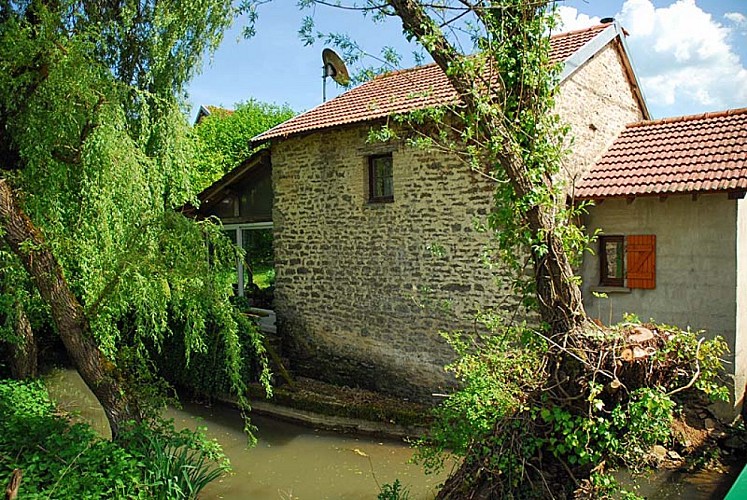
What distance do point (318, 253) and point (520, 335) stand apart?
5.93 meters

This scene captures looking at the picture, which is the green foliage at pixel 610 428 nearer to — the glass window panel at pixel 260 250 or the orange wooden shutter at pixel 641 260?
the orange wooden shutter at pixel 641 260

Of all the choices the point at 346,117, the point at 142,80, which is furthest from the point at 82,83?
the point at 346,117

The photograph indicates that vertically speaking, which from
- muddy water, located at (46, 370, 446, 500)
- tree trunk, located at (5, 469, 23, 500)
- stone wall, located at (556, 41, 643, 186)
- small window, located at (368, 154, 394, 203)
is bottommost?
muddy water, located at (46, 370, 446, 500)

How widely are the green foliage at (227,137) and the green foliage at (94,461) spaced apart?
12.3 meters

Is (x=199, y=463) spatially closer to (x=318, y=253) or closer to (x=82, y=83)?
(x=82, y=83)

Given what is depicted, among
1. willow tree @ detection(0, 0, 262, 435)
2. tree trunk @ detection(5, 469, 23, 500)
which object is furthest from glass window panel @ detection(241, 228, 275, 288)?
tree trunk @ detection(5, 469, 23, 500)

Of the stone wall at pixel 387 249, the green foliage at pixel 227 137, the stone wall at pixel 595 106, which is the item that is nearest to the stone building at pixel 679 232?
the stone wall at pixel 595 106

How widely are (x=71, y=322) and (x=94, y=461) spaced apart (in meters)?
1.52

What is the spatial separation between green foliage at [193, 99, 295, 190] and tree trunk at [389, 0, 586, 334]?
44.9 feet

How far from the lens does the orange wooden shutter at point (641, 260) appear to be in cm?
752

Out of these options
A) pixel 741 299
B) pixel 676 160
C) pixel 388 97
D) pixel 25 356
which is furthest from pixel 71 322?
pixel 741 299

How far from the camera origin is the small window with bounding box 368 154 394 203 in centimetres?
914

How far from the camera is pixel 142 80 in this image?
828 cm

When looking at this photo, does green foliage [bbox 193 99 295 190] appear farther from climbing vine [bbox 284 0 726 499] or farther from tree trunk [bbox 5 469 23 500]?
climbing vine [bbox 284 0 726 499]
